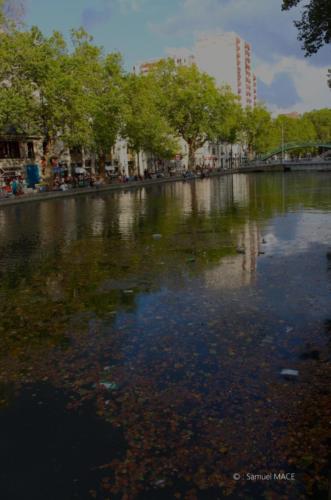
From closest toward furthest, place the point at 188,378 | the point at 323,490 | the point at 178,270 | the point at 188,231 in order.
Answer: the point at 323,490, the point at 188,378, the point at 178,270, the point at 188,231

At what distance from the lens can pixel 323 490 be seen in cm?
364

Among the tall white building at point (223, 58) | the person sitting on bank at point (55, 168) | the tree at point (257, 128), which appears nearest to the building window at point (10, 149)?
the person sitting on bank at point (55, 168)

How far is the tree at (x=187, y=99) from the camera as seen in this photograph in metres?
78.1

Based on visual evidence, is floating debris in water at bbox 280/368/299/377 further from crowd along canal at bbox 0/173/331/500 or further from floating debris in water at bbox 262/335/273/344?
floating debris in water at bbox 262/335/273/344

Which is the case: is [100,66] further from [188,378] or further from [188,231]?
[188,378]

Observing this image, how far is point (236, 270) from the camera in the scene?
34.9 ft

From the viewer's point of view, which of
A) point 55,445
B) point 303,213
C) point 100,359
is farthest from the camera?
point 303,213

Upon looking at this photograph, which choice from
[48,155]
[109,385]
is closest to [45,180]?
[48,155]

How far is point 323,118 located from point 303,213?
500 ft

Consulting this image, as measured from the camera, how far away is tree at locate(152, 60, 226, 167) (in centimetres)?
7812

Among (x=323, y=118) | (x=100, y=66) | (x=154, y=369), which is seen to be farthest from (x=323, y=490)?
(x=323, y=118)

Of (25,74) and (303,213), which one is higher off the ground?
(25,74)

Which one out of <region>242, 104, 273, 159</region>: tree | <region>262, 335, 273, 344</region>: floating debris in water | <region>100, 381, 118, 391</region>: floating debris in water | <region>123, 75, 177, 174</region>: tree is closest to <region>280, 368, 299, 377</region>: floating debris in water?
<region>262, 335, 273, 344</region>: floating debris in water

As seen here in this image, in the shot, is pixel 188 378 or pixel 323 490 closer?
pixel 323 490
